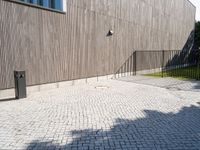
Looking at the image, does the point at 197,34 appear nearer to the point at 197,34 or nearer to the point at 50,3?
the point at 197,34

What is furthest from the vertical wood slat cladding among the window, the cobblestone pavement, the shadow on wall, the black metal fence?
the shadow on wall

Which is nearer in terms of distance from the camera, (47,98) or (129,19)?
(47,98)

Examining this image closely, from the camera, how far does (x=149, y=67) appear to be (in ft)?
46.3

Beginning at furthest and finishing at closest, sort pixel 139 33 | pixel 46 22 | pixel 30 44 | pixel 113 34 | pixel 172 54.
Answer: pixel 172 54
pixel 139 33
pixel 113 34
pixel 46 22
pixel 30 44

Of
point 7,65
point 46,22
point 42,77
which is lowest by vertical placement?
point 42,77

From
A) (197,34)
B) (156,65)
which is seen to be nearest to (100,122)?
(156,65)

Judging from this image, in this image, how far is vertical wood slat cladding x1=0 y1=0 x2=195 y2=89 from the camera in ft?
20.7

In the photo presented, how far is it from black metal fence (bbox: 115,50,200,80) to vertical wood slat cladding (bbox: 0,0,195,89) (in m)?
0.50

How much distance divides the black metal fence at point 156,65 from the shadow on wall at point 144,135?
691 cm

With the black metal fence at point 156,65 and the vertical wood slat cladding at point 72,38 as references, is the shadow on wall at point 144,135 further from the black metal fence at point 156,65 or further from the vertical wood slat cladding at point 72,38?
the black metal fence at point 156,65

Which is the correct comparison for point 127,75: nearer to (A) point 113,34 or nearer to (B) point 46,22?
(A) point 113,34

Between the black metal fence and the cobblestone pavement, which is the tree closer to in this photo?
the black metal fence

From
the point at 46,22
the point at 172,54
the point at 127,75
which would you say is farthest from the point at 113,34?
the point at 172,54

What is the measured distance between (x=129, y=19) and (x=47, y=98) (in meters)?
7.82
